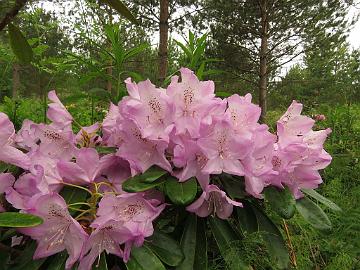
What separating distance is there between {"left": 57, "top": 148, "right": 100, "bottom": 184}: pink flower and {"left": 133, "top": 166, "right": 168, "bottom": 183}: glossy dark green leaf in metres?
0.11

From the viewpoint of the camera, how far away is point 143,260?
0.86 meters

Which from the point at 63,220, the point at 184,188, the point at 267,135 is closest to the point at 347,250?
the point at 267,135

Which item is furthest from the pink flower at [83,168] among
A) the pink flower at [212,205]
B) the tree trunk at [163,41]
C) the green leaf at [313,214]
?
the tree trunk at [163,41]

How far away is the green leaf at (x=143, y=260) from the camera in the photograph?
0.84 meters

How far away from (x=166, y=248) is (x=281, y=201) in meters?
0.27

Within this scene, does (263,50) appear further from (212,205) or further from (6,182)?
(6,182)

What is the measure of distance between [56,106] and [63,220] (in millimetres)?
362

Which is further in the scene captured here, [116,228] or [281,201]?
[281,201]

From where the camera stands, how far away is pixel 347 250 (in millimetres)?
1382

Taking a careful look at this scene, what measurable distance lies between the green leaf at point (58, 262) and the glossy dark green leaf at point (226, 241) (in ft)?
1.08

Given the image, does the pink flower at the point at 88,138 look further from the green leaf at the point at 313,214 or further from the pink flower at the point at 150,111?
the green leaf at the point at 313,214

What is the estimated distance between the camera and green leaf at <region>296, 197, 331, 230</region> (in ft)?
3.25

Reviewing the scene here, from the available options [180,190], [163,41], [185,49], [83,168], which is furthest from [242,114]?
[163,41]

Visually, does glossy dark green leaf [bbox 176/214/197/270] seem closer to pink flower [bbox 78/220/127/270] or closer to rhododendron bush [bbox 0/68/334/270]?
rhododendron bush [bbox 0/68/334/270]
